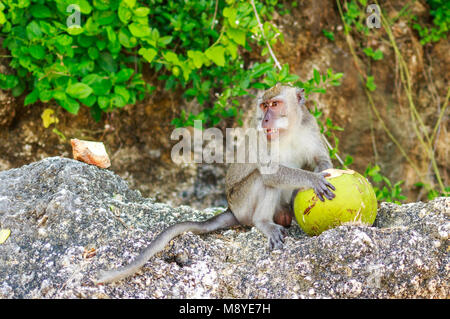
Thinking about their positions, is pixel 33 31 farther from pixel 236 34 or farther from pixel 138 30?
pixel 236 34

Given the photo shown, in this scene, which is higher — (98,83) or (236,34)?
(236,34)

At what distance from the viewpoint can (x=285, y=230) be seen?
3039 mm

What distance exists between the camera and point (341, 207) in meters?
2.57

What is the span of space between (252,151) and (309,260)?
3.65 feet

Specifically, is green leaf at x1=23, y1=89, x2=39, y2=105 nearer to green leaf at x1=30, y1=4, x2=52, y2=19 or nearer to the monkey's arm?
green leaf at x1=30, y1=4, x2=52, y2=19

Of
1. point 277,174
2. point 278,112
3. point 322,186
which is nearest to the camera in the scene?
point 322,186

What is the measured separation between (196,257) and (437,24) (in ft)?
13.5

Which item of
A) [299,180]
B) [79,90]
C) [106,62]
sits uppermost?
[106,62]

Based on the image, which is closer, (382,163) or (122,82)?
(122,82)

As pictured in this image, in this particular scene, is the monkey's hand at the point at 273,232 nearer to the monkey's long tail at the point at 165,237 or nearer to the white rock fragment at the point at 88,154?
the monkey's long tail at the point at 165,237

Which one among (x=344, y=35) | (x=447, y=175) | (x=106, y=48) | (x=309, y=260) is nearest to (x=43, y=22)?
(x=106, y=48)

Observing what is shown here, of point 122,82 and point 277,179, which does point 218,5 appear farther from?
point 277,179

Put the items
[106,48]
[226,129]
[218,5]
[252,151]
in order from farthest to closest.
Answer: [226,129]
[218,5]
[106,48]
[252,151]

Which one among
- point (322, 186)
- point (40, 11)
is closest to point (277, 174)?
point (322, 186)
